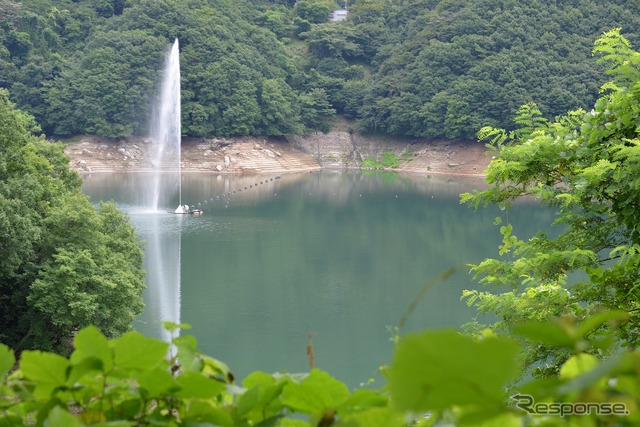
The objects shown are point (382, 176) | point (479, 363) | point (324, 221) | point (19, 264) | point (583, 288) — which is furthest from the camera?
point (382, 176)

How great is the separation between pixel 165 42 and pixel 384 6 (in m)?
18.1

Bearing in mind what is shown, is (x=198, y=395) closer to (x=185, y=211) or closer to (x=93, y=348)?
(x=93, y=348)

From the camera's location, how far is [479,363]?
63cm

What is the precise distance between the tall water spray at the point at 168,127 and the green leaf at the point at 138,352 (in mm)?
39323

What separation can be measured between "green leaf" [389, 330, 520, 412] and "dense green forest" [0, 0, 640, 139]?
44359 mm

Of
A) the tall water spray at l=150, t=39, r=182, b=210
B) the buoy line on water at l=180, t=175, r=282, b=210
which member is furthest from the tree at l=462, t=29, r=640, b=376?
the tall water spray at l=150, t=39, r=182, b=210

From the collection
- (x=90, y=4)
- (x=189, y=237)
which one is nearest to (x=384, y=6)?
(x=90, y=4)

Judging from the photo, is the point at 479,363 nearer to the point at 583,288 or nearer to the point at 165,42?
the point at 583,288

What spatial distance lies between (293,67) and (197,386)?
51851mm

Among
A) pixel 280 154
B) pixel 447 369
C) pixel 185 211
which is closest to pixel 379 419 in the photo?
pixel 447 369

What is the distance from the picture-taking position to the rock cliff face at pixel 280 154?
4325 centimetres

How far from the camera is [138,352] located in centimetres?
96

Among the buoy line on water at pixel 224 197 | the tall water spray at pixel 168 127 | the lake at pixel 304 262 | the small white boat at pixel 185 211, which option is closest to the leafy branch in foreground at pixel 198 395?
the lake at pixel 304 262

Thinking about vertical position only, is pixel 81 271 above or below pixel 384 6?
below
